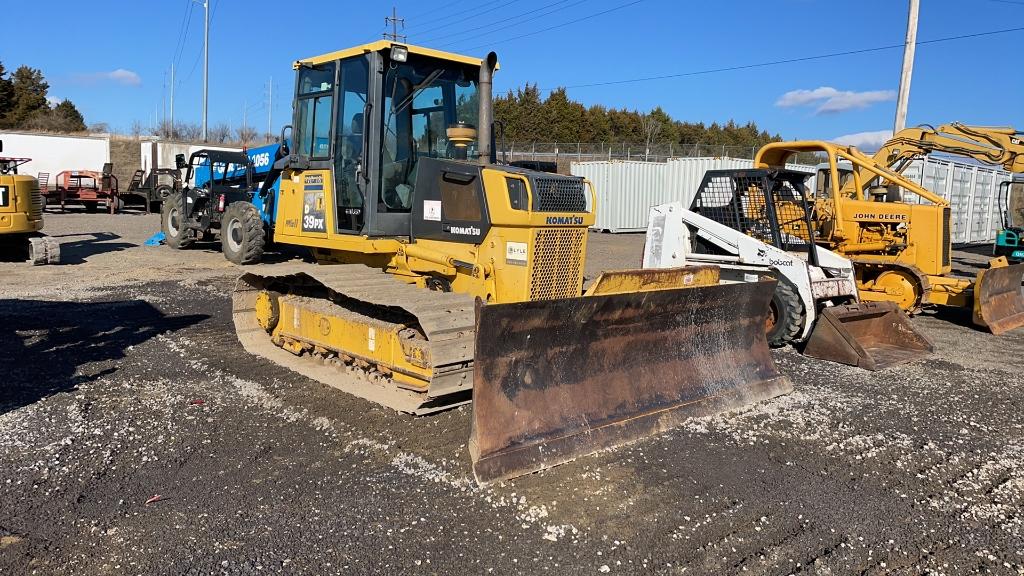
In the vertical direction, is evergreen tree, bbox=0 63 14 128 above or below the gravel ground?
above

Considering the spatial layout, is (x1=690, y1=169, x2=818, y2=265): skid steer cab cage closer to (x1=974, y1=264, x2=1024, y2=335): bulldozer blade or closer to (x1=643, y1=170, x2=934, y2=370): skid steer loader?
(x1=643, y1=170, x2=934, y2=370): skid steer loader

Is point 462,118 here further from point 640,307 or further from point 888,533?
point 888,533

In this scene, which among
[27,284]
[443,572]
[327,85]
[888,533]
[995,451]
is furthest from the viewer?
[27,284]

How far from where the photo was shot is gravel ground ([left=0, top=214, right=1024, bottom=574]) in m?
3.38

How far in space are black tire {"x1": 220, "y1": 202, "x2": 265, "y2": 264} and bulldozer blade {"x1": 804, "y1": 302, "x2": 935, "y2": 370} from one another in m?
8.51

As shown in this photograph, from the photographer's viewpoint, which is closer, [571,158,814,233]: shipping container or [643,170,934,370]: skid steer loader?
[643,170,934,370]: skid steer loader

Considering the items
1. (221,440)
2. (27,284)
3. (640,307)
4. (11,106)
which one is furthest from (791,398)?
(11,106)

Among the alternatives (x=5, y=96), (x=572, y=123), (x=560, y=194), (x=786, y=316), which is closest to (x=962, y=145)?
(x=786, y=316)

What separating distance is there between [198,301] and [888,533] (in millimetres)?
8475

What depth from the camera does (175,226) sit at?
1495 centimetres

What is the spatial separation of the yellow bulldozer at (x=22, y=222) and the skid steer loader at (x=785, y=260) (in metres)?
9.96

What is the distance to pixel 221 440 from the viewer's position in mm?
4703

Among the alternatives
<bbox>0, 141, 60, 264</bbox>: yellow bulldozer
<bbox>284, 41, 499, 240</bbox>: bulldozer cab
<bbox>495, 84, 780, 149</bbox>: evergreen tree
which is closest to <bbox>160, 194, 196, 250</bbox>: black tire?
<bbox>0, 141, 60, 264</bbox>: yellow bulldozer

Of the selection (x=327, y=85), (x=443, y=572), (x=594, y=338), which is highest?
(x=327, y=85)
